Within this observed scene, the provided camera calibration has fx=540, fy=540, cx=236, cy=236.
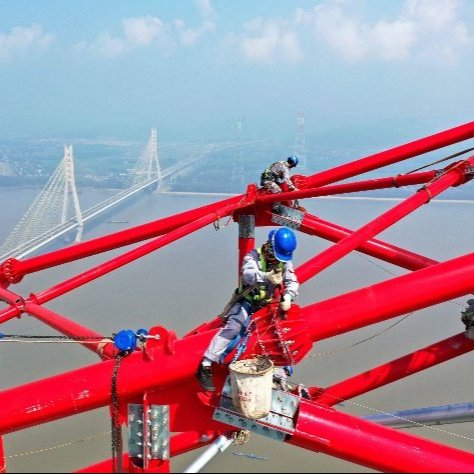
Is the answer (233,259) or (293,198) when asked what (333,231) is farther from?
(233,259)

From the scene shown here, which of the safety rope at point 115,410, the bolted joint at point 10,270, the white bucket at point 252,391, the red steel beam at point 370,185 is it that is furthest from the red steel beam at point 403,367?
the bolted joint at point 10,270

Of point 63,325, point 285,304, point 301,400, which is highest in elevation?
point 63,325

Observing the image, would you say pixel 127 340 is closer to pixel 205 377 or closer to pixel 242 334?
pixel 205 377

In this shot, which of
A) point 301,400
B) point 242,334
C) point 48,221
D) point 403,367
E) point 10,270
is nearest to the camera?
point 301,400

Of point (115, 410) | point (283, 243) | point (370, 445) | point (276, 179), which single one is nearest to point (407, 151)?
point (276, 179)

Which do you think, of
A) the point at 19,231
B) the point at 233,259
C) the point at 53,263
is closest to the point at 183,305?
the point at 233,259

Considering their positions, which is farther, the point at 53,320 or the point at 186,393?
the point at 53,320

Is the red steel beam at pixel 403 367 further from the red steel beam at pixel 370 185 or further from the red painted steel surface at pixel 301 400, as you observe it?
the red painted steel surface at pixel 301 400
